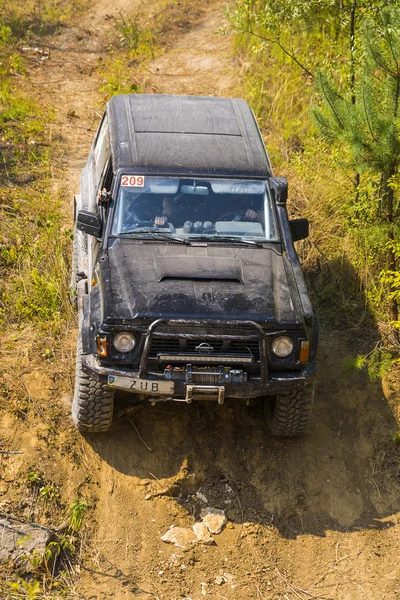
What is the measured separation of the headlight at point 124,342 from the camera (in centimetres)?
499

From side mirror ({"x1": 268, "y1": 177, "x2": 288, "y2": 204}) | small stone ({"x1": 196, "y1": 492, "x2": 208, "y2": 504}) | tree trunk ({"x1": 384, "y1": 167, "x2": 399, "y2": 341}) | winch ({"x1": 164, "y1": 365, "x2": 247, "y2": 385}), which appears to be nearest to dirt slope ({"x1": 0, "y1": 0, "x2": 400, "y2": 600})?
small stone ({"x1": 196, "y1": 492, "x2": 208, "y2": 504})

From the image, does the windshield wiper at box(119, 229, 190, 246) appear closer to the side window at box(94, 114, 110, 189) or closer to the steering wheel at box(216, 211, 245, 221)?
the steering wheel at box(216, 211, 245, 221)

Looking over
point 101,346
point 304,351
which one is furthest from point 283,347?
point 101,346

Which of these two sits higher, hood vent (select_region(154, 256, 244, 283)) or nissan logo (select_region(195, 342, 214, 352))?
hood vent (select_region(154, 256, 244, 283))

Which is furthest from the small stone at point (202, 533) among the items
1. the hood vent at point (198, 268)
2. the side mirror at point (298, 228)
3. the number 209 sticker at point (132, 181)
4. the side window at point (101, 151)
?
the side window at point (101, 151)

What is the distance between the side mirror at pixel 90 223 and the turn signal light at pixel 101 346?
46.0 inches

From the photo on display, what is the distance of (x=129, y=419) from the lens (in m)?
5.89

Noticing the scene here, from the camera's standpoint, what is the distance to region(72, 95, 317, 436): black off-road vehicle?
16.3 ft

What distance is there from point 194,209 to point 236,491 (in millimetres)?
2188

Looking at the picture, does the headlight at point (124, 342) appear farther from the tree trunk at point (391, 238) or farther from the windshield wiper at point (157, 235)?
the tree trunk at point (391, 238)

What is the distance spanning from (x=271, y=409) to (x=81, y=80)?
27.0 ft

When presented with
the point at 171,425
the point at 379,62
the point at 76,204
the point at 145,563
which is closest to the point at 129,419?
the point at 171,425

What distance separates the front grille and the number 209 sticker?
155 cm

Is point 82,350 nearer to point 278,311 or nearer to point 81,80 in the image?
point 278,311
